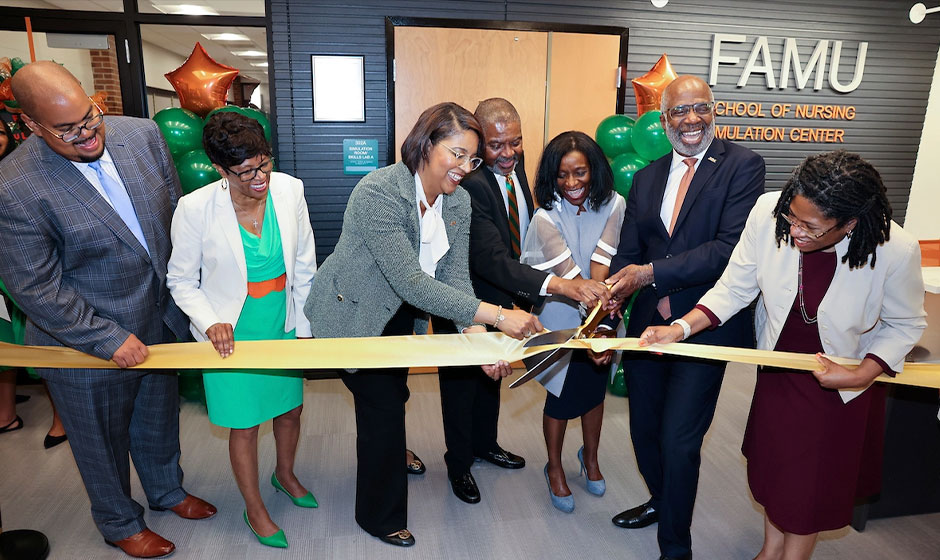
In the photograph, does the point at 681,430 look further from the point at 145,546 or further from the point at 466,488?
the point at 145,546

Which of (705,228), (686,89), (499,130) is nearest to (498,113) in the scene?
(499,130)

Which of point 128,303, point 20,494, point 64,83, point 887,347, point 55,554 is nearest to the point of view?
point 887,347

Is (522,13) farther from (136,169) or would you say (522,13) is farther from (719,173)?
(136,169)

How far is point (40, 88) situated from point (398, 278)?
4.79 ft

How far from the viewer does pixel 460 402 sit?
3096mm

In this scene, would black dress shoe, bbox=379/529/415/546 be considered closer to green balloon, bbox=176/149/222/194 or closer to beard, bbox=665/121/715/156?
beard, bbox=665/121/715/156

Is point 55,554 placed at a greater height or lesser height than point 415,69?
lesser

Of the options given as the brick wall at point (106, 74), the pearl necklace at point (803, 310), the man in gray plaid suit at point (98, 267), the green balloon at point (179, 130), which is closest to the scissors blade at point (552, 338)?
the pearl necklace at point (803, 310)

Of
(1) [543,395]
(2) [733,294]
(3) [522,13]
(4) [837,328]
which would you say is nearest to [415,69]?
(3) [522,13]

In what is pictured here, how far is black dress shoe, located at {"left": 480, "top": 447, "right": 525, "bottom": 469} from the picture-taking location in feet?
11.5

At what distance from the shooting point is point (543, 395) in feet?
15.1

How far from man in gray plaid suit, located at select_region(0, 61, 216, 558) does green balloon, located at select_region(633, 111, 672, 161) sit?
3.01 m

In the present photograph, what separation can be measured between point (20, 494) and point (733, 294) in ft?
12.3

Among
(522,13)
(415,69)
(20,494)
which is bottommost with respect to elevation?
(20,494)
